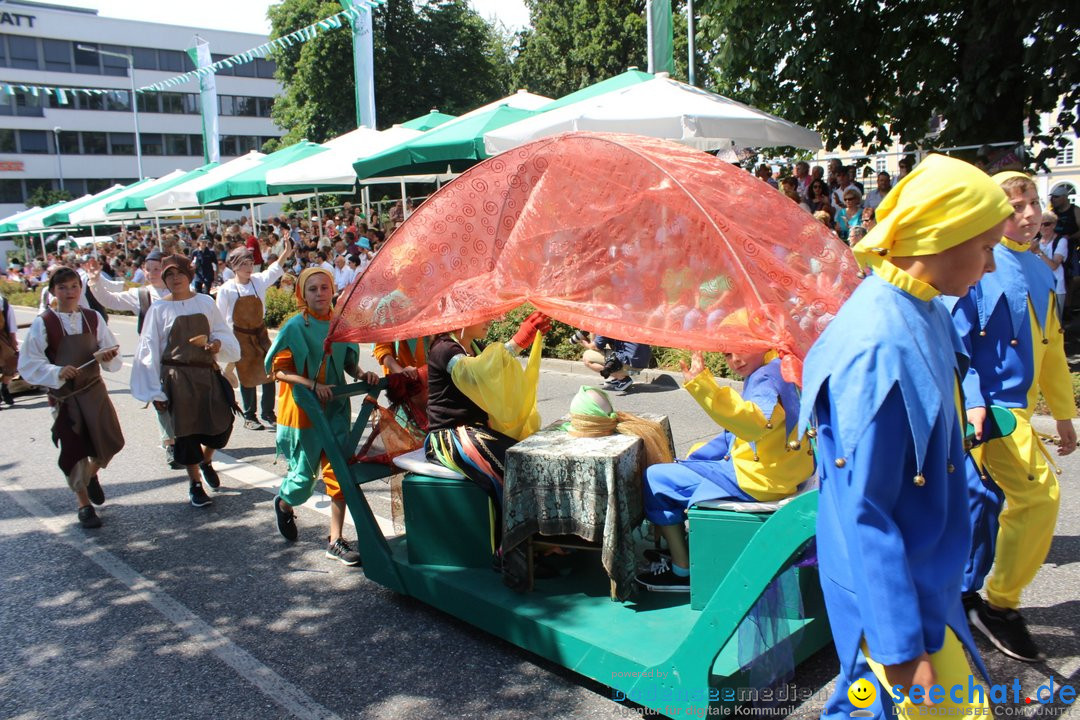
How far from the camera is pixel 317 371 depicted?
17.1ft

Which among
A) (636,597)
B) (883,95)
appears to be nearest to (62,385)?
(636,597)

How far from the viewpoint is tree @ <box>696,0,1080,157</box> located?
9930 millimetres

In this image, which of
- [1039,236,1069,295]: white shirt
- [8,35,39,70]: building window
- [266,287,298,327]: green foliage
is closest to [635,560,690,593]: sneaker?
[1039,236,1069,295]: white shirt

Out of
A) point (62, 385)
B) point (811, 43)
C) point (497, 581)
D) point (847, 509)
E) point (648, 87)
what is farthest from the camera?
point (811, 43)

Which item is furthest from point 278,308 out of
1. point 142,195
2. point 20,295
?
point 20,295

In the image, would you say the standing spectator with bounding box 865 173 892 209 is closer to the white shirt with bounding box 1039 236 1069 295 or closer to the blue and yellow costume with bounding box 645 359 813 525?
the white shirt with bounding box 1039 236 1069 295

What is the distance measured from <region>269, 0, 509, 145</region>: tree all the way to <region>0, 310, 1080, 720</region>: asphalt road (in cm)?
3559

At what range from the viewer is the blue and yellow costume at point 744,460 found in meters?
3.34

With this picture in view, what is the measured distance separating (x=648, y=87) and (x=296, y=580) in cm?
718

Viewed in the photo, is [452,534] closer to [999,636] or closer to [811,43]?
[999,636]

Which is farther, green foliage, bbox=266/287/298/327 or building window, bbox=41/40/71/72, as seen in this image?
building window, bbox=41/40/71/72

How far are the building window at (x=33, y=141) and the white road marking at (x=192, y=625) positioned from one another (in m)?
62.5

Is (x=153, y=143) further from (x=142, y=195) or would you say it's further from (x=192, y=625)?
(x=192, y=625)

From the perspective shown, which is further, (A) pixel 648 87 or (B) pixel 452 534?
(A) pixel 648 87
